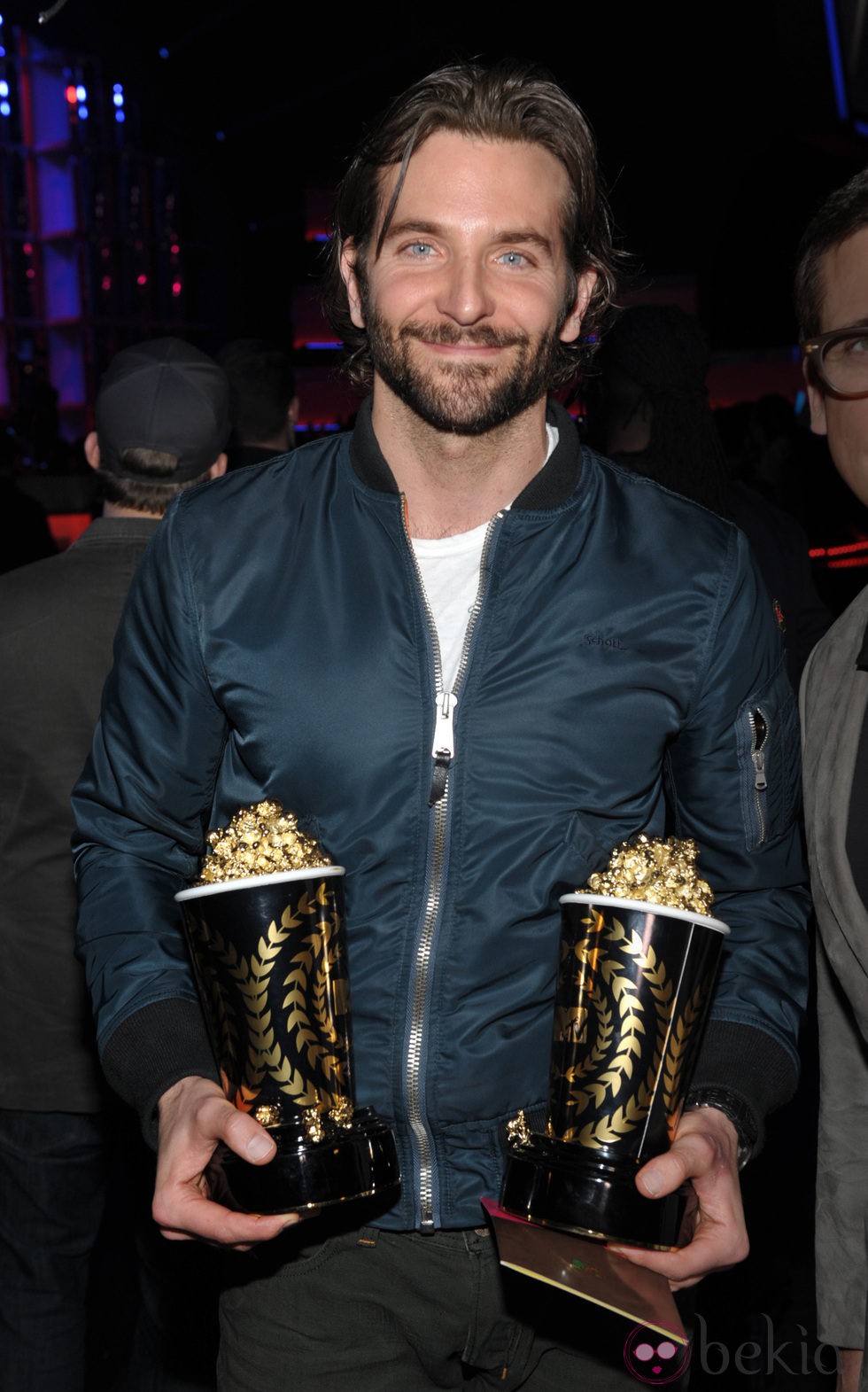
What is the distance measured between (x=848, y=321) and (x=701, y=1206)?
41.1 inches

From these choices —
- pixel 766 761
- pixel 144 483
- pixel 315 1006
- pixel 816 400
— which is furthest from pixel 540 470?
pixel 144 483

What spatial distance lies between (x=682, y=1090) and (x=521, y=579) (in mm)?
629

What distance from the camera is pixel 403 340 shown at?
1731 millimetres

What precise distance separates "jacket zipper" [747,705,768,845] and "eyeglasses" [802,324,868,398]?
1.32 ft

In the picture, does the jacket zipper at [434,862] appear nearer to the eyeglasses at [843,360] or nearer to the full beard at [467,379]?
the full beard at [467,379]

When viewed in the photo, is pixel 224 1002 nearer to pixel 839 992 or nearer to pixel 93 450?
pixel 839 992

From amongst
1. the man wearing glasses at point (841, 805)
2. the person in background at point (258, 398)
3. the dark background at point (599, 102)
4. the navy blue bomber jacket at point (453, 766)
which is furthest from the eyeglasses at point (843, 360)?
the dark background at point (599, 102)

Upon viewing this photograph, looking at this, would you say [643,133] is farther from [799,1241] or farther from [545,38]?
[799,1241]

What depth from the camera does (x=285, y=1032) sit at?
1.48 m

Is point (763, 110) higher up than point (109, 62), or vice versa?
Answer: point (109, 62)

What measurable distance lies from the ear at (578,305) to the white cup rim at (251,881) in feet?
2.81

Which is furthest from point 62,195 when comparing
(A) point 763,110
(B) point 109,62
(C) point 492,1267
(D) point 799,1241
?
(C) point 492,1267

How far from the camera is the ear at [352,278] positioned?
6.45 feet

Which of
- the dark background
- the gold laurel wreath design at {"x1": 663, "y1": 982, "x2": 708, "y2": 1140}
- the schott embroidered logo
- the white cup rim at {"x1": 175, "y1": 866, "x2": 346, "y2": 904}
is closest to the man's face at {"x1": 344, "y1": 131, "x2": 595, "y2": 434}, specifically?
the schott embroidered logo
